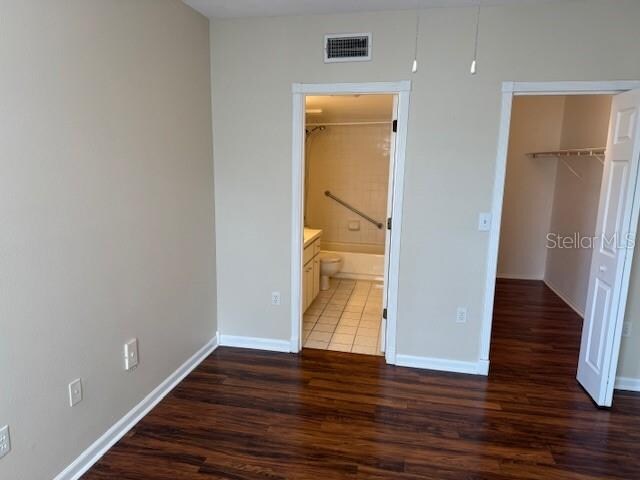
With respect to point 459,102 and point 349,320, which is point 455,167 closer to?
point 459,102

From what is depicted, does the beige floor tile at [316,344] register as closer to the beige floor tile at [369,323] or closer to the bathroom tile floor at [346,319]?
the bathroom tile floor at [346,319]

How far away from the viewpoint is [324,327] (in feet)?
13.1

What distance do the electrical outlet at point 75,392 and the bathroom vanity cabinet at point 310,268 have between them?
2.07 meters

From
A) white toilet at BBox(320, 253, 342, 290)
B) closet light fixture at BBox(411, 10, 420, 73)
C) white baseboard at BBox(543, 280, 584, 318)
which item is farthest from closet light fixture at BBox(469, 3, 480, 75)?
white baseboard at BBox(543, 280, 584, 318)

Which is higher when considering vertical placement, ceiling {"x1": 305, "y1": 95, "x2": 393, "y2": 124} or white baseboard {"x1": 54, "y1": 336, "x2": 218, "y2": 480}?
ceiling {"x1": 305, "y1": 95, "x2": 393, "y2": 124}

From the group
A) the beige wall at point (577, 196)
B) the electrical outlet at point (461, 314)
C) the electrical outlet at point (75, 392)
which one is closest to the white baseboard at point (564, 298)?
the beige wall at point (577, 196)

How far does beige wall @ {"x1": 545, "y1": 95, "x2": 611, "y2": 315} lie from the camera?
168 inches

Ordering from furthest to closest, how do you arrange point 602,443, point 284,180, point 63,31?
point 284,180 < point 602,443 < point 63,31

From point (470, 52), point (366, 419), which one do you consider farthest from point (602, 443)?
point (470, 52)

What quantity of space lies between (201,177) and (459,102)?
192 cm

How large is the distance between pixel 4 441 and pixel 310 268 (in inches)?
113

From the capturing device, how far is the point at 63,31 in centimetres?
181

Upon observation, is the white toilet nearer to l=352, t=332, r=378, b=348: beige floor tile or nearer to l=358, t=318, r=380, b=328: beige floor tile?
l=358, t=318, r=380, b=328: beige floor tile

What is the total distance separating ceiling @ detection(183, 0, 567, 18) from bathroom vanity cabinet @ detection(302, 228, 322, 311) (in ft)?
6.34
